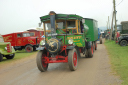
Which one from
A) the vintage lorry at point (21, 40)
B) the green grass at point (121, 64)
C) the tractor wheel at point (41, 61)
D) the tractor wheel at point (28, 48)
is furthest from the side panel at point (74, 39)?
the vintage lorry at point (21, 40)

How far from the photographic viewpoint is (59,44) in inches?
284

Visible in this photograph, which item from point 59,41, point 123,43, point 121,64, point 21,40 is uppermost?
point 59,41

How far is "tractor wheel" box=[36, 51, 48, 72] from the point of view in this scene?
24.0ft

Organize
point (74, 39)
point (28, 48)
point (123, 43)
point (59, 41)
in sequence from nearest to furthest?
1. point (59, 41)
2. point (74, 39)
3. point (123, 43)
4. point (28, 48)

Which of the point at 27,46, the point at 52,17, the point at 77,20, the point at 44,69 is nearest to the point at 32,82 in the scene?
the point at 44,69

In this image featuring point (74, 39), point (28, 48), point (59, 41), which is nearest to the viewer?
point (59, 41)

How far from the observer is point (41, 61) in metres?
7.41

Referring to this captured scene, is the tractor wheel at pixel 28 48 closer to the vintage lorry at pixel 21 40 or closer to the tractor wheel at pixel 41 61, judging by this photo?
the vintage lorry at pixel 21 40

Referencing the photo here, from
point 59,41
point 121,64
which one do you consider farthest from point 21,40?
point 121,64

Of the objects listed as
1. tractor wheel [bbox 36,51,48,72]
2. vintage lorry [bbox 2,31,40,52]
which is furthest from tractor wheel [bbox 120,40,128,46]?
tractor wheel [bbox 36,51,48,72]

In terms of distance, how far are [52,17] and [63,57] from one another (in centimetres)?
199

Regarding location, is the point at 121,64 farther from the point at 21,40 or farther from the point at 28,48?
the point at 21,40

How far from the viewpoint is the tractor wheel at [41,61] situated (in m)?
7.31

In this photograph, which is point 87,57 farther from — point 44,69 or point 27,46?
point 27,46
